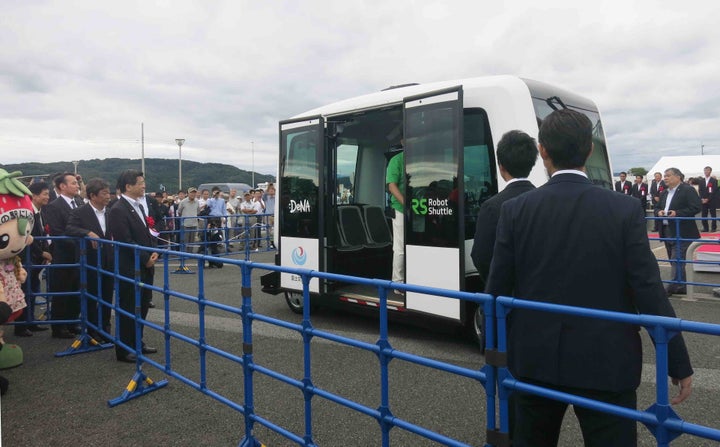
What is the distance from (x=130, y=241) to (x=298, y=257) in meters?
2.08

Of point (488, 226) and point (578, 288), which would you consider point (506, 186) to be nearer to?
point (488, 226)

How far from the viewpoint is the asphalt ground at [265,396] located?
137 inches

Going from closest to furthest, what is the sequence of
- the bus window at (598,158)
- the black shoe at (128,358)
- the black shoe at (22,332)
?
the black shoe at (128,358)
the bus window at (598,158)
the black shoe at (22,332)

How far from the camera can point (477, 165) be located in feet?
17.6

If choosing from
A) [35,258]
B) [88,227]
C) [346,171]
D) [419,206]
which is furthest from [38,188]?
[419,206]

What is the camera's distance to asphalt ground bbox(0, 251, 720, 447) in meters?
3.48

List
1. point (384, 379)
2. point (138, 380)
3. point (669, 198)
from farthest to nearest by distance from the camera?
1. point (669, 198)
2. point (138, 380)
3. point (384, 379)

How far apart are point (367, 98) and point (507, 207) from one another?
432 cm

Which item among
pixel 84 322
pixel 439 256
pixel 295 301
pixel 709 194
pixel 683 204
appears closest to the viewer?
pixel 439 256

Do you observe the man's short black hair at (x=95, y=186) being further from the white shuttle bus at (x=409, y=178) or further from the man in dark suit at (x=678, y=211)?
the man in dark suit at (x=678, y=211)

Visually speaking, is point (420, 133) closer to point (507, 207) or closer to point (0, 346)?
point (507, 207)

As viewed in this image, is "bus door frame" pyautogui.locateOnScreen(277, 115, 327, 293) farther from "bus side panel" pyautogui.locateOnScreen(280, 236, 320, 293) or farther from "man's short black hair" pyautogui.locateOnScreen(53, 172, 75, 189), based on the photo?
"man's short black hair" pyautogui.locateOnScreen(53, 172, 75, 189)

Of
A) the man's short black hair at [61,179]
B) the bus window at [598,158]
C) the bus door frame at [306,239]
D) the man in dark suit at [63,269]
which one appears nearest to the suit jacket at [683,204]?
the bus window at [598,158]

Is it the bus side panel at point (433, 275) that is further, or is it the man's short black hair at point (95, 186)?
the man's short black hair at point (95, 186)
